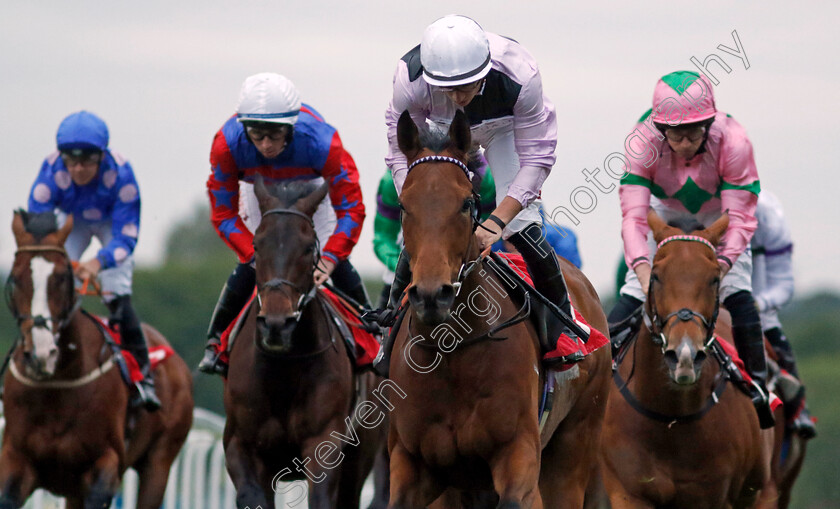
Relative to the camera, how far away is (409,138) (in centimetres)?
551

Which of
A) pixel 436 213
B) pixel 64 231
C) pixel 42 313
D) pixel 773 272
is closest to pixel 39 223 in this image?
pixel 64 231

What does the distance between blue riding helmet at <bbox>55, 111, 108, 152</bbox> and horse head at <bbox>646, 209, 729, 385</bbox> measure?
12.9ft

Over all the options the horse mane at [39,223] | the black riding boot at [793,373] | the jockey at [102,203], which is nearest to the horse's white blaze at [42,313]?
the horse mane at [39,223]

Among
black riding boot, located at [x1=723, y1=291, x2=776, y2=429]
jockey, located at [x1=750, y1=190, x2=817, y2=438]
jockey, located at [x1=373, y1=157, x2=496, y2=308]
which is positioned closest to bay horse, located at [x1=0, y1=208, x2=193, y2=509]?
jockey, located at [x1=373, y1=157, x2=496, y2=308]

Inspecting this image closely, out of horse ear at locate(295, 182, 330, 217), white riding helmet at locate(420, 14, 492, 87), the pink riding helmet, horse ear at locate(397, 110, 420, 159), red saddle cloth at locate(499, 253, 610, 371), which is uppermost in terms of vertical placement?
white riding helmet at locate(420, 14, 492, 87)

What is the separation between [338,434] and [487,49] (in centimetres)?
246

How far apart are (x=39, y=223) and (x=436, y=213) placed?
3.91 metres

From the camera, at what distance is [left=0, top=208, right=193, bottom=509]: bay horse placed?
7.95 m

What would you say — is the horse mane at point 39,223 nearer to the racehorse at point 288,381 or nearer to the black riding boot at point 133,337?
the black riding boot at point 133,337

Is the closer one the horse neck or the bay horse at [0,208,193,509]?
the horse neck

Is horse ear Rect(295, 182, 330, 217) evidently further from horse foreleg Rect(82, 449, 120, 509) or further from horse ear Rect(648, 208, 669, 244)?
horse foreleg Rect(82, 449, 120, 509)

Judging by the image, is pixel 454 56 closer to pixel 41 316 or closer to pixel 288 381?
pixel 288 381

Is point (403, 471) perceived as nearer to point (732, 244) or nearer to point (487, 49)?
point (487, 49)

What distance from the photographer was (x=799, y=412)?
10.0 meters
